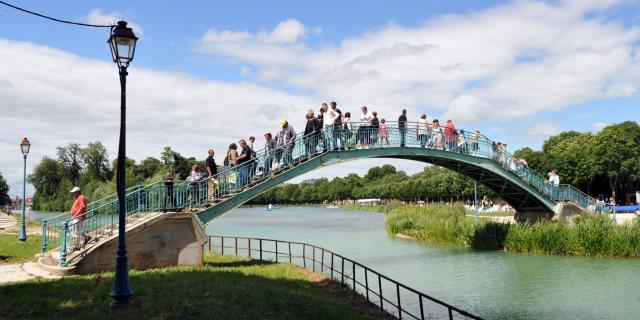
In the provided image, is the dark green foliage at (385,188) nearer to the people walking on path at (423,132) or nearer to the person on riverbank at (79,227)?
the people walking on path at (423,132)

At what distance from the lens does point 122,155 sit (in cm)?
888

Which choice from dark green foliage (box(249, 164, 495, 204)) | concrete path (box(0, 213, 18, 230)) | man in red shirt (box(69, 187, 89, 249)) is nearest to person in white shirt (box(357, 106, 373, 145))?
man in red shirt (box(69, 187, 89, 249))

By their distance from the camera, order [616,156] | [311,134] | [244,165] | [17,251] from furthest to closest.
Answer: [616,156]
[311,134]
[17,251]
[244,165]

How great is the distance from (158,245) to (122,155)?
618cm

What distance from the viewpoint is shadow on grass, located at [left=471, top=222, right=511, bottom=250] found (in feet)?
92.8

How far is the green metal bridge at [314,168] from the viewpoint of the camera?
591 inches

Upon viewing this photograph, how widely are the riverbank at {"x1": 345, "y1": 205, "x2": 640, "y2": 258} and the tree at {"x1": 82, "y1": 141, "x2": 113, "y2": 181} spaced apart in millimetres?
81140

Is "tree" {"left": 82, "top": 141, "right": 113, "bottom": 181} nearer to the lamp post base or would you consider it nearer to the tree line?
the tree line

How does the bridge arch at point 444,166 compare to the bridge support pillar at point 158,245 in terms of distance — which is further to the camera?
the bridge arch at point 444,166

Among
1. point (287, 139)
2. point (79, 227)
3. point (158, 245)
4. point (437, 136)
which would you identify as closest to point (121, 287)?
point (79, 227)

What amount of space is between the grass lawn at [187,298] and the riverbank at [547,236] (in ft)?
52.8

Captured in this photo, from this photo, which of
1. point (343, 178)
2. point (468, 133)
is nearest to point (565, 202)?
point (468, 133)

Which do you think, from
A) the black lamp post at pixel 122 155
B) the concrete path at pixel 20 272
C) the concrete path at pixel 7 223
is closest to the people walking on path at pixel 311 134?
the concrete path at pixel 20 272

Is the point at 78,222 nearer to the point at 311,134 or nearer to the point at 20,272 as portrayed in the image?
the point at 20,272
